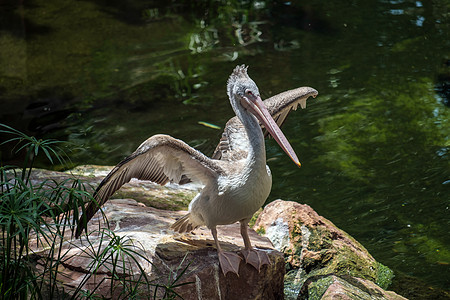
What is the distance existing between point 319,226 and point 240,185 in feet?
4.70

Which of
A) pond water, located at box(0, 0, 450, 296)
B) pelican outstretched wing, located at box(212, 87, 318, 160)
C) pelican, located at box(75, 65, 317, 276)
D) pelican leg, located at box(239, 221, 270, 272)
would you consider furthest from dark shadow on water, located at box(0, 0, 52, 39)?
pelican leg, located at box(239, 221, 270, 272)

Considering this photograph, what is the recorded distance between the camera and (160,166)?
408cm

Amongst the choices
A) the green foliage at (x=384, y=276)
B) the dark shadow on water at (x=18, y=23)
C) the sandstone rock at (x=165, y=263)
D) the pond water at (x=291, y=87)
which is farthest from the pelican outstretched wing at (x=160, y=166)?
the dark shadow on water at (x=18, y=23)

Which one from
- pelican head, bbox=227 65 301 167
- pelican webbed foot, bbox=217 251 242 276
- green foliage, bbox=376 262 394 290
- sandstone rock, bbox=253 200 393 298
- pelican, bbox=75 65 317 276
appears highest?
pelican head, bbox=227 65 301 167

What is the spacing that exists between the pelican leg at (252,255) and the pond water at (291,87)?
167 centimetres

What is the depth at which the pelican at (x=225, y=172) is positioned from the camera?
3.72m

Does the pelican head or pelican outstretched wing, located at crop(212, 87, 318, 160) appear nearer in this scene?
the pelican head

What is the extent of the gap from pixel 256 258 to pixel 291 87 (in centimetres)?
449

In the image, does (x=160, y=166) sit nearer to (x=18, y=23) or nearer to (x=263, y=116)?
(x=263, y=116)

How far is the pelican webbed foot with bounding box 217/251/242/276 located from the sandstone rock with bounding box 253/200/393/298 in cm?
97

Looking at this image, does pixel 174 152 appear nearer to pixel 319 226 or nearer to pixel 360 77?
pixel 319 226

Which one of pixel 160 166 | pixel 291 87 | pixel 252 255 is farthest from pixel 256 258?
pixel 291 87

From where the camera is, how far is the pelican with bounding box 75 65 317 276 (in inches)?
146

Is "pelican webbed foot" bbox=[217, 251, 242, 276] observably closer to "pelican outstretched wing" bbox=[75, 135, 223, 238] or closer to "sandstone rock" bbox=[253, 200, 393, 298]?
"pelican outstretched wing" bbox=[75, 135, 223, 238]
